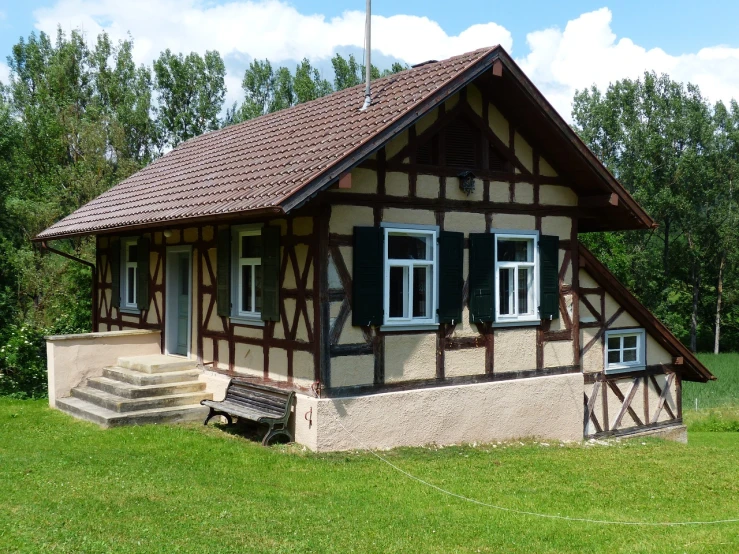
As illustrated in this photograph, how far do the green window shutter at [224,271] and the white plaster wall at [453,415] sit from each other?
2393mm

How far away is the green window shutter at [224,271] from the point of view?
1221 centimetres

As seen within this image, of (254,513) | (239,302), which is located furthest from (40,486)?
(239,302)

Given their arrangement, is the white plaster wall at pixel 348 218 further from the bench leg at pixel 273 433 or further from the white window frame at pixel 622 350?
the white window frame at pixel 622 350

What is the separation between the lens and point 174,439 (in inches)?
422

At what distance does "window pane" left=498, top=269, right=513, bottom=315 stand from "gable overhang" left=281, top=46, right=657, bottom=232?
1956 mm

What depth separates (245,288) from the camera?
1220cm

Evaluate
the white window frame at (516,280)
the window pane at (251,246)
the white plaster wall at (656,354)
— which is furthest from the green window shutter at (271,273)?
the white plaster wall at (656,354)

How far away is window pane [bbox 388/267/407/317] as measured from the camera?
11.4 meters

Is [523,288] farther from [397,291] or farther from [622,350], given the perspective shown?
[622,350]

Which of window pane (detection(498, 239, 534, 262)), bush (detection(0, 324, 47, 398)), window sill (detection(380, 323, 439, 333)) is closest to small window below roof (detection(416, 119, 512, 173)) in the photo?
window pane (detection(498, 239, 534, 262))

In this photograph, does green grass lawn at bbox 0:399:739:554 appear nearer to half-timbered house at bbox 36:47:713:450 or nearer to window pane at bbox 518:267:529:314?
half-timbered house at bbox 36:47:713:450

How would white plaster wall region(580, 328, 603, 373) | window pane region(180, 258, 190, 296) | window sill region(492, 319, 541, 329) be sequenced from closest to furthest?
window sill region(492, 319, 541, 329) → window pane region(180, 258, 190, 296) → white plaster wall region(580, 328, 603, 373)

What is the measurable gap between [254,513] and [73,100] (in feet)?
109

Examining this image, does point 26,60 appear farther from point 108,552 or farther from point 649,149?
point 108,552
